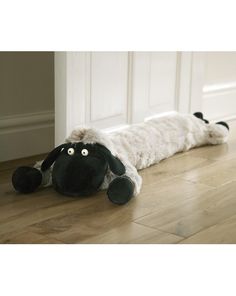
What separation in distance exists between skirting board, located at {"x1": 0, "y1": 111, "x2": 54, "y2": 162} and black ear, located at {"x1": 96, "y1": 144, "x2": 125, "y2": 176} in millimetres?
476

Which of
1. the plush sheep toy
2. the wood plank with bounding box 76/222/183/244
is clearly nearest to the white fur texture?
the plush sheep toy

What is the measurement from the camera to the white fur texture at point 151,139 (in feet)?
4.84

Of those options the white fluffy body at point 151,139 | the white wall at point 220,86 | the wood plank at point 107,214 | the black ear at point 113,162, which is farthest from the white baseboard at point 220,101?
the black ear at point 113,162

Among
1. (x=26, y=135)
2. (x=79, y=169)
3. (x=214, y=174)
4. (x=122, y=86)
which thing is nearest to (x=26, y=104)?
(x=26, y=135)

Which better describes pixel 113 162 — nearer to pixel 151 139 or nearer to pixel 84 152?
pixel 84 152

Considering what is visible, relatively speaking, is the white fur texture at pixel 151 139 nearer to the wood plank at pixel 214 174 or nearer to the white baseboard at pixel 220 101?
the wood plank at pixel 214 174

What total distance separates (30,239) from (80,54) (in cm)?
65

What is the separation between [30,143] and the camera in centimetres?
188

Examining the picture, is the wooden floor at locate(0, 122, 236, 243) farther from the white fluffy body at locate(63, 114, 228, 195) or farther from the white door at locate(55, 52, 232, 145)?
the white door at locate(55, 52, 232, 145)

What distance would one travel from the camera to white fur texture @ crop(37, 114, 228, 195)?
4.84 feet

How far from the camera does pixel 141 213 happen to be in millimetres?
1324
